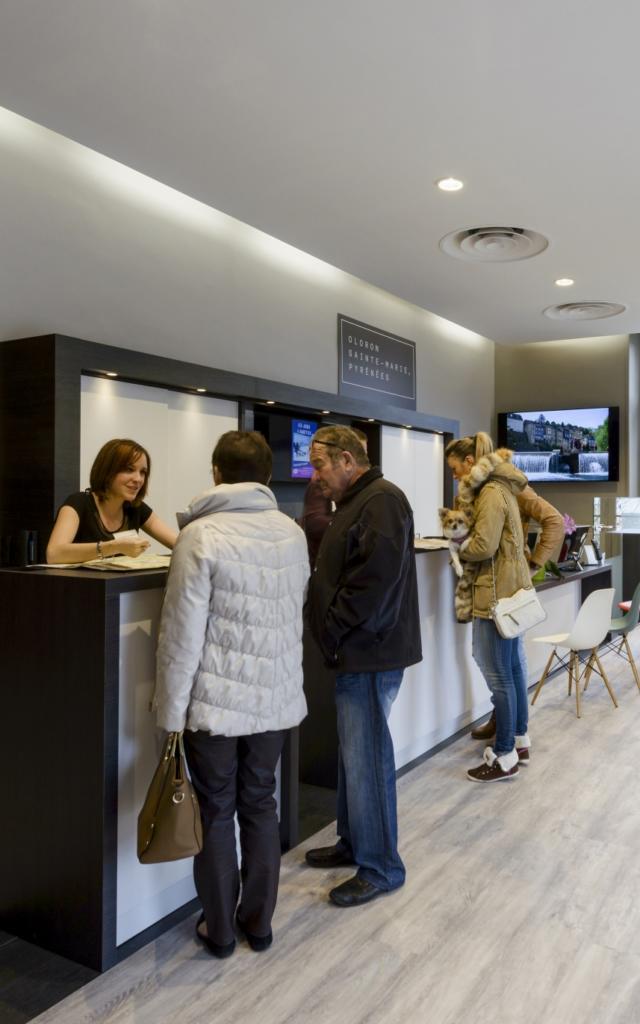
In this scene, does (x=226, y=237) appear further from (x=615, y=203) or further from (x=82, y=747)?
(x=82, y=747)

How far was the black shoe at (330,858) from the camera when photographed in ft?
8.82

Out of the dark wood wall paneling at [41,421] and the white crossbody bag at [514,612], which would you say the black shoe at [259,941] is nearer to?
the white crossbody bag at [514,612]

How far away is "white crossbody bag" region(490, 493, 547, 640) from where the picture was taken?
345 centimetres

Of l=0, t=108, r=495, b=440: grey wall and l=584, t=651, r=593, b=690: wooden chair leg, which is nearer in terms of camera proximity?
l=0, t=108, r=495, b=440: grey wall

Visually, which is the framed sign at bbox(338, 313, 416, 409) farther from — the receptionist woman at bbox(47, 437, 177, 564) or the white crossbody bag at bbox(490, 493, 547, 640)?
the receptionist woman at bbox(47, 437, 177, 564)

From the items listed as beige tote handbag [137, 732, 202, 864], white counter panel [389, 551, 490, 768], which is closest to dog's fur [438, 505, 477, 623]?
white counter panel [389, 551, 490, 768]

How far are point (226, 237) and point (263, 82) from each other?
1878 millimetres

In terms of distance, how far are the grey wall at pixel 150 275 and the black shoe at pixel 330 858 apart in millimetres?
2751

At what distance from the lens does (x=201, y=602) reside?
1.94m

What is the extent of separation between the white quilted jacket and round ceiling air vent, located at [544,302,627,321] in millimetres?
5746

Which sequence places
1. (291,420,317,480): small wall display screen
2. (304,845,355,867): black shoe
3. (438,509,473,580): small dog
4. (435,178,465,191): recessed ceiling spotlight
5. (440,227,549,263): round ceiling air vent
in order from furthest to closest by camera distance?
(291,420,317,480): small wall display screen
(440,227,549,263): round ceiling air vent
(435,178,465,191): recessed ceiling spotlight
(438,509,473,580): small dog
(304,845,355,867): black shoe

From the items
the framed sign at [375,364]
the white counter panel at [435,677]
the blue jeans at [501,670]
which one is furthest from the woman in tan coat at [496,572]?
the framed sign at [375,364]

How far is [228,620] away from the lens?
6.57 ft

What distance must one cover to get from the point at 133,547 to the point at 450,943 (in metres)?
1.49
